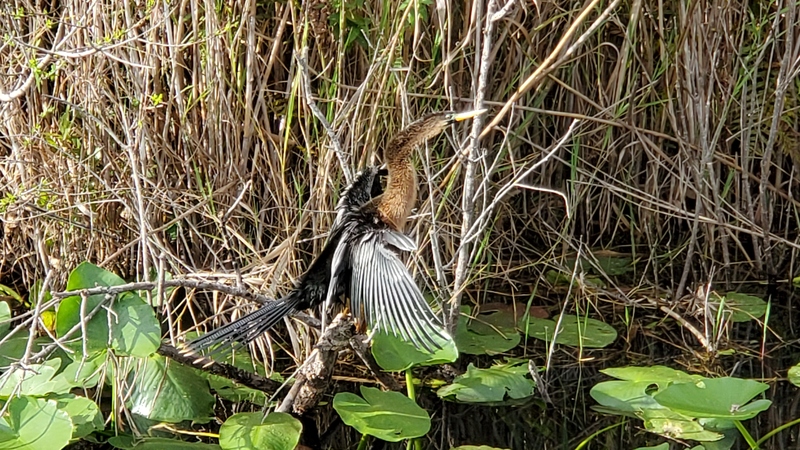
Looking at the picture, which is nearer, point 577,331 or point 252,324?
point 252,324

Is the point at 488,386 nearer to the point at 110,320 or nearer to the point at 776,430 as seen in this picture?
the point at 776,430

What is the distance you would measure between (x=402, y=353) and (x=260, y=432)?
58cm

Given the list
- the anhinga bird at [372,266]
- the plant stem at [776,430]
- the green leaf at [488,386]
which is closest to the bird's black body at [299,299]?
the anhinga bird at [372,266]

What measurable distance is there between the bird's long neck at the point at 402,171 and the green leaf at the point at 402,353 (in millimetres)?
404

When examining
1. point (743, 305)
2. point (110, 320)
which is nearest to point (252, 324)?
point (110, 320)

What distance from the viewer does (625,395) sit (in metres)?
3.79

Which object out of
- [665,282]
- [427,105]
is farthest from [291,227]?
[665,282]

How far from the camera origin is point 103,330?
336 centimetres

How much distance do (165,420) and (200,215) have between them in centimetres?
93

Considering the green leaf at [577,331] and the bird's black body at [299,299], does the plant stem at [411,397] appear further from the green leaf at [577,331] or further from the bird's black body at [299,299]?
the green leaf at [577,331]

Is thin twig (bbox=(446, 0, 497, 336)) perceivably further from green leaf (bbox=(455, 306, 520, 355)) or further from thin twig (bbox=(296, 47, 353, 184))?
thin twig (bbox=(296, 47, 353, 184))

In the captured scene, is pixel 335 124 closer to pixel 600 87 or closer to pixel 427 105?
pixel 427 105

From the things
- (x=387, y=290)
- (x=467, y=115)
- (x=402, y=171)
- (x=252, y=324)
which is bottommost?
(x=252, y=324)

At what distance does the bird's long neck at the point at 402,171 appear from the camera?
3656 millimetres
